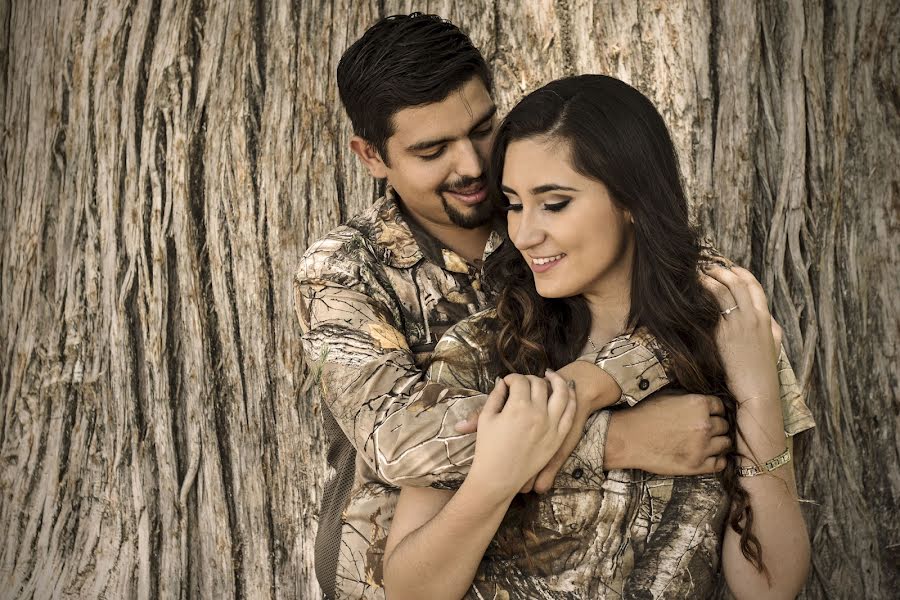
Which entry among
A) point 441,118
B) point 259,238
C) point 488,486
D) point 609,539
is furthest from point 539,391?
point 259,238

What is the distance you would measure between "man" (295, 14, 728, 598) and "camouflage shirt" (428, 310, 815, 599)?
64 mm

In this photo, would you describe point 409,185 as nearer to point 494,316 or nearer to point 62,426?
point 494,316

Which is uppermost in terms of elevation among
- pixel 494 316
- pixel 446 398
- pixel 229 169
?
pixel 229 169

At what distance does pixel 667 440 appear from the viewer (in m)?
2.10

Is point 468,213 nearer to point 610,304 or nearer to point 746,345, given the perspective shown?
point 610,304

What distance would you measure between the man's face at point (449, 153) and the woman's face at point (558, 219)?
0.38 m

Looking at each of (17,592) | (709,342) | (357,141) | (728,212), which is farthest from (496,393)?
(17,592)

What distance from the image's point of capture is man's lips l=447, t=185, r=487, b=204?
8.65 ft

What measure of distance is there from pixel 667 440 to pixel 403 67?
1353 mm

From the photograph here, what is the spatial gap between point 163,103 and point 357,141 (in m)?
0.86

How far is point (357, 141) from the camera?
2.84 m

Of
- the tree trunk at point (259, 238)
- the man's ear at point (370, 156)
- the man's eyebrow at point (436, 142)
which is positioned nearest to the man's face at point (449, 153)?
the man's eyebrow at point (436, 142)

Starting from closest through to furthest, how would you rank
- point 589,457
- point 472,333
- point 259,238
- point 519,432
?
point 519,432 < point 589,457 < point 472,333 < point 259,238

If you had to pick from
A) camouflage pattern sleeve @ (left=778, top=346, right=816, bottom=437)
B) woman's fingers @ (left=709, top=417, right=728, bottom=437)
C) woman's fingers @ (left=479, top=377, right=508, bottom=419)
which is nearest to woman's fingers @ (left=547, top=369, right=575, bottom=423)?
woman's fingers @ (left=479, top=377, right=508, bottom=419)
